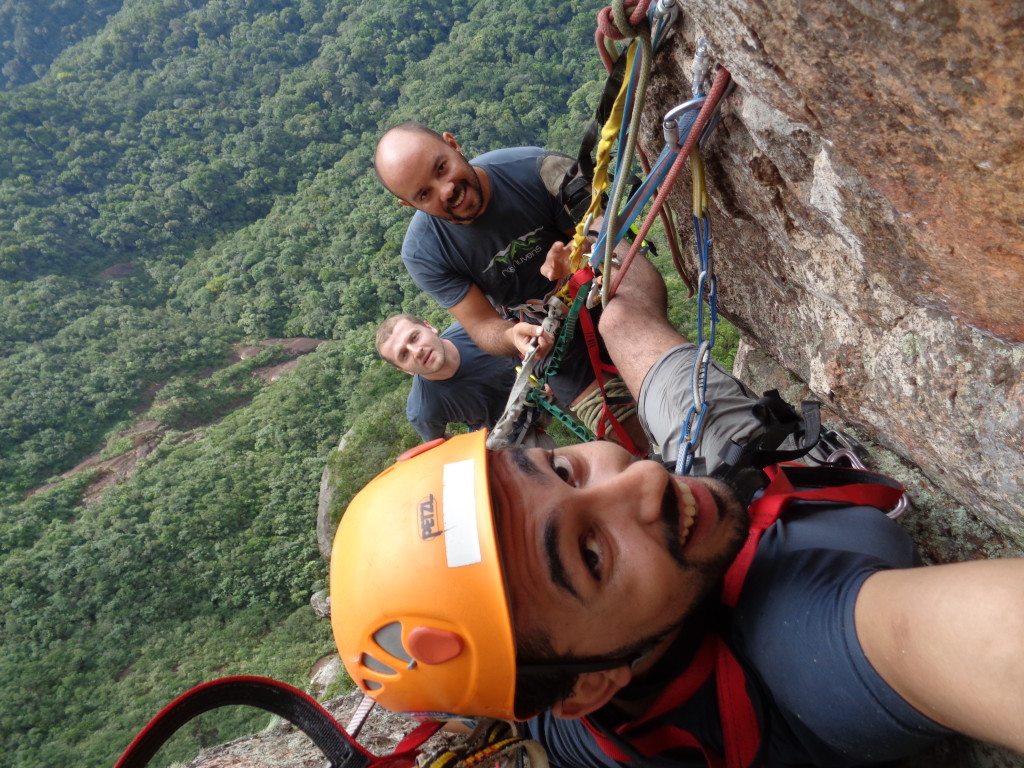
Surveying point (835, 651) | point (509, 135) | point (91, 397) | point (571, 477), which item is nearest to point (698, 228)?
point (571, 477)

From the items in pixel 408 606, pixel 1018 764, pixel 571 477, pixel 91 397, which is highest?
pixel 571 477

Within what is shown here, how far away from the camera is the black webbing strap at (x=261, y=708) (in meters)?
1.60

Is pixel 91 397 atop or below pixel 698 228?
below

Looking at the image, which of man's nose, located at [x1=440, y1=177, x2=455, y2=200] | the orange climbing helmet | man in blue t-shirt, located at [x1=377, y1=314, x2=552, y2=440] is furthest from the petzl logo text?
man in blue t-shirt, located at [x1=377, y1=314, x2=552, y2=440]

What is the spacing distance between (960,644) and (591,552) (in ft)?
2.37

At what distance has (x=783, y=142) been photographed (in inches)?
55.2

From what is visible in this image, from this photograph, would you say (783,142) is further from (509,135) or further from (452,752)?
(509,135)

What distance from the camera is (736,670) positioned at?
1415 mm

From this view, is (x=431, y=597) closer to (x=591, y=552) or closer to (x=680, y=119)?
(x=591, y=552)

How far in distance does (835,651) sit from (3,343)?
53762 mm

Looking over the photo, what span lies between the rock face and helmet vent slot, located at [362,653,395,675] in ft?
5.06

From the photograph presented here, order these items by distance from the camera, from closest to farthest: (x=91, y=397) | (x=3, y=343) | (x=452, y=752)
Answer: (x=452, y=752) < (x=91, y=397) < (x=3, y=343)

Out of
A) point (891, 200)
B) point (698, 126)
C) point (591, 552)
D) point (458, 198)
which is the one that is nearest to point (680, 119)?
point (698, 126)

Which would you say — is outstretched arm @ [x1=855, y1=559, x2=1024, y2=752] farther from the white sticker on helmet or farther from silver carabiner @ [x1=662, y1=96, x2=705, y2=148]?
silver carabiner @ [x1=662, y1=96, x2=705, y2=148]
